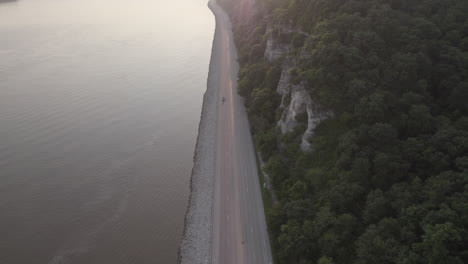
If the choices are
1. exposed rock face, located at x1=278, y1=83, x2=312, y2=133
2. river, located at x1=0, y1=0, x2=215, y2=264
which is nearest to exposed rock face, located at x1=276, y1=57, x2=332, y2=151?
exposed rock face, located at x1=278, y1=83, x2=312, y2=133

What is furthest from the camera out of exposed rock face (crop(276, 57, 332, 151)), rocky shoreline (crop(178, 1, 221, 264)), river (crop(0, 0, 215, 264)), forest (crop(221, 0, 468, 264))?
exposed rock face (crop(276, 57, 332, 151))

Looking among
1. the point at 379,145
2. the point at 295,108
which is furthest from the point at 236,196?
the point at 379,145

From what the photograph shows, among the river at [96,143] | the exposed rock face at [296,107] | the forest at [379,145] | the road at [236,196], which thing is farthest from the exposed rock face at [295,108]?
the river at [96,143]

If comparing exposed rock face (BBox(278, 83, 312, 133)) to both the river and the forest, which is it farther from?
the river

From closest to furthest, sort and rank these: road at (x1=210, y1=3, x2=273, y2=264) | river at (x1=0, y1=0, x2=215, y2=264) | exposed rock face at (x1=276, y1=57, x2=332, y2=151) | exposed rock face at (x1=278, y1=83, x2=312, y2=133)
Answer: road at (x1=210, y1=3, x2=273, y2=264) → river at (x1=0, y1=0, x2=215, y2=264) → exposed rock face at (x1=276, y1=57, x2=332, y2=151) → exposed rock face at (x1=278, y1=83, x2=312, y2=133)

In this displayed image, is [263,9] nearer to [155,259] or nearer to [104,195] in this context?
[104,195]

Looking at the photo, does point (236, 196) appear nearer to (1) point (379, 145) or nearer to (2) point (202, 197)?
(2) point (202, 197)
